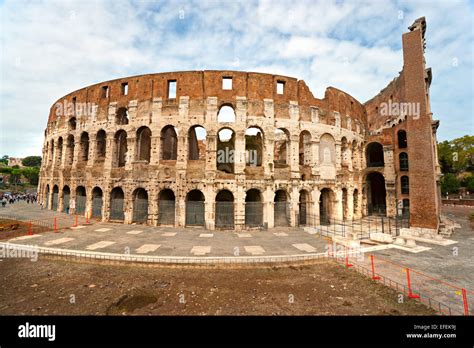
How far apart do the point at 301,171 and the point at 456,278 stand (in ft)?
40.2

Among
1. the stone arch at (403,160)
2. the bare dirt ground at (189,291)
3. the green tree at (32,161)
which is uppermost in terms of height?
the green tree at (32,161)

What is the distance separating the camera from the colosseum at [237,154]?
54.9 ft

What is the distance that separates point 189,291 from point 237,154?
11662 mm

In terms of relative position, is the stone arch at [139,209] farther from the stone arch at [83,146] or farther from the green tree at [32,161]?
the green tree at [32,161]

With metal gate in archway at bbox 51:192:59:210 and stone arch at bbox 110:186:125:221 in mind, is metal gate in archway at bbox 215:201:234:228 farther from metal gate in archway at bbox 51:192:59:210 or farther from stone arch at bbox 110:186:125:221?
metal gate in archway at bbox 51:192:59:210

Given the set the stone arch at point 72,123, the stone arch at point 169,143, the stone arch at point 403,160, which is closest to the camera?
the stone arch at point 169,143

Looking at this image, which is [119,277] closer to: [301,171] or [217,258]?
[217,258]

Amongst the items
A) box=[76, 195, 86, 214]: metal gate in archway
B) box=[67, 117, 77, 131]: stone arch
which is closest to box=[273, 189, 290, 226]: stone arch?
box=[76, 195, 86, 214]: metal gate in archway

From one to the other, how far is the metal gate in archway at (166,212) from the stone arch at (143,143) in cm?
521

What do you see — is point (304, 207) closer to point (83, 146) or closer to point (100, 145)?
point (100, 145)

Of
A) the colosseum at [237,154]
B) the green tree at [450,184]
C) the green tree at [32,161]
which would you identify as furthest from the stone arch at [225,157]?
the green tree at [32,161]

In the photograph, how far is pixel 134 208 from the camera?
18.3 metres
